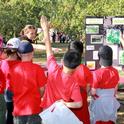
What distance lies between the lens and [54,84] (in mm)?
5293

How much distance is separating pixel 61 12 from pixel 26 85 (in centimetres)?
3423

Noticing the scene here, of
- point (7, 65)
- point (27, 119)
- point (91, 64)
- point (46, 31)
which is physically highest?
point (46, 31)

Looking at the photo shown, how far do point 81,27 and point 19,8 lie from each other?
919 centimetres

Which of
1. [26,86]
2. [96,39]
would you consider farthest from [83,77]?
[96,39]

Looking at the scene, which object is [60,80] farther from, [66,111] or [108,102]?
[108,102]

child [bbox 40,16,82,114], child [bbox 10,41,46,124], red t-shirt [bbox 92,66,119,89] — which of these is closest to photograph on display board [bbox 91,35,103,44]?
red t-shirt [bbox 92,66,119,89]

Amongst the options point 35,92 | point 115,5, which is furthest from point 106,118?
point 115,5

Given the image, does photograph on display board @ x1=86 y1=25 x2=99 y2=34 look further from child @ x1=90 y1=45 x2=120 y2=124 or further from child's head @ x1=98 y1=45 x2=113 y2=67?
child's head @ x1=98 y1=45 x2=113 y2=67

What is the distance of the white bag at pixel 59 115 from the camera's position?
16.8 ft

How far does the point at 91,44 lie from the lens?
44.1 ft

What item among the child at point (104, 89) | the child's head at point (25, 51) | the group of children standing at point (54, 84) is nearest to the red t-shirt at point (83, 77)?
the group of children standing at point (54, 84)

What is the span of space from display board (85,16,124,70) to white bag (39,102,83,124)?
8165mm

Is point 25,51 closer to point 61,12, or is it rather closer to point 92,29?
point 92,29

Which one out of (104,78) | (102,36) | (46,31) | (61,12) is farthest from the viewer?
Answer: (61,12)
